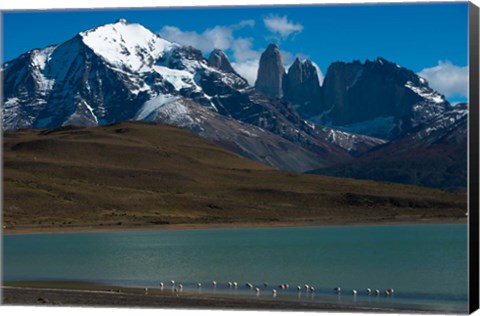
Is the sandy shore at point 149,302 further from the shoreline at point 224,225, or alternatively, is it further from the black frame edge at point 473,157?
the shoreline at point 224,225

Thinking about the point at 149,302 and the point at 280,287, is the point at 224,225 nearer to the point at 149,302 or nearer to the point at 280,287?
the point at 280,287

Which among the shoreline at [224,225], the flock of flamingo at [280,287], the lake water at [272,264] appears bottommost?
the flock of flamingo at [280,287]

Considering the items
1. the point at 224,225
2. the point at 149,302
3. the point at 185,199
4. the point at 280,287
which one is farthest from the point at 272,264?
the point at 185,199

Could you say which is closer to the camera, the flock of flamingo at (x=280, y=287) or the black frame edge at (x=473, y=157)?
the black frame edge at (x=473, y=157)

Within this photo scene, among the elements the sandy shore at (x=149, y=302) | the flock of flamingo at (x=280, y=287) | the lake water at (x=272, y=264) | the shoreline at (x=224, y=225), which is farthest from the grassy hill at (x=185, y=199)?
the sandy shore at (x=149, y=302)

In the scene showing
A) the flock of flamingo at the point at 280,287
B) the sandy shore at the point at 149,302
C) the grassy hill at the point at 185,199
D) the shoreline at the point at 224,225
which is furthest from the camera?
the grassy hill at the point at 185,199

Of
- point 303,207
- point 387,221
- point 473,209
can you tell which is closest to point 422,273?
point 473,209

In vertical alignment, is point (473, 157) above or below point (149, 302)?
above

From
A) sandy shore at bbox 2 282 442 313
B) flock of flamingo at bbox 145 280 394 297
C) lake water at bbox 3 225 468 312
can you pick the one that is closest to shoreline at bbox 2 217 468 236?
lake water at bbox 3 225 468 312

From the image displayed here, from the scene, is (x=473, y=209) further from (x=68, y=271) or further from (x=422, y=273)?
(x=68, y=271)

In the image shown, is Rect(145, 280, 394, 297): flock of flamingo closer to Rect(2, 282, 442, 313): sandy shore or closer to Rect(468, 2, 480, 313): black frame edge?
Rect(2, 282, 442, 313): sandy shore
